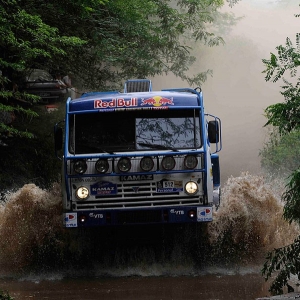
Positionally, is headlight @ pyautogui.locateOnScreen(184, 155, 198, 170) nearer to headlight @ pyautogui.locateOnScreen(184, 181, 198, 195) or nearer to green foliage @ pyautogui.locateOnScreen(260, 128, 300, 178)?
headlight @ pyautogui.locateOnScreen(184, 181, 198, 195)

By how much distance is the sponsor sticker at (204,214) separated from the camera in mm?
12484

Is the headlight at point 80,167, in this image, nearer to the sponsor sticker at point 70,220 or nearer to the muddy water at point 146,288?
the sponsor sticker at point 70,220

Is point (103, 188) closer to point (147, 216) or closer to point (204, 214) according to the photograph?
point (147, 216)

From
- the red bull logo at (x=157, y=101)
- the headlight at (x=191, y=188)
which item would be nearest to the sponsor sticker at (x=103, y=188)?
the headlight at (x=191, y=188)

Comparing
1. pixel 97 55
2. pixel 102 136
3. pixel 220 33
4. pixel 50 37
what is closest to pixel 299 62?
pixel 102 136

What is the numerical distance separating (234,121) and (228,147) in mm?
9429

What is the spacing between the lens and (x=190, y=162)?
41.0ft

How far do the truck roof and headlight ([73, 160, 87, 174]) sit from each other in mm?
997

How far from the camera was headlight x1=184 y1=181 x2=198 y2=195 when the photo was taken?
12508 mm

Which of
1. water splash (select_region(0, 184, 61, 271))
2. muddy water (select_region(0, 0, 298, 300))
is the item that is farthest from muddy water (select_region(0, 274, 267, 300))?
water splash (select_region(0, 184, 61, 271))

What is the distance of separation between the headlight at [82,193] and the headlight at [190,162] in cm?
163

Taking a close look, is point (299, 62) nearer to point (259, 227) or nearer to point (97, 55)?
point (259, 227)

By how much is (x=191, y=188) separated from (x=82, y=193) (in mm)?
1731

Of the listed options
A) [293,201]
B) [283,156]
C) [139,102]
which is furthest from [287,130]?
[283,156]
